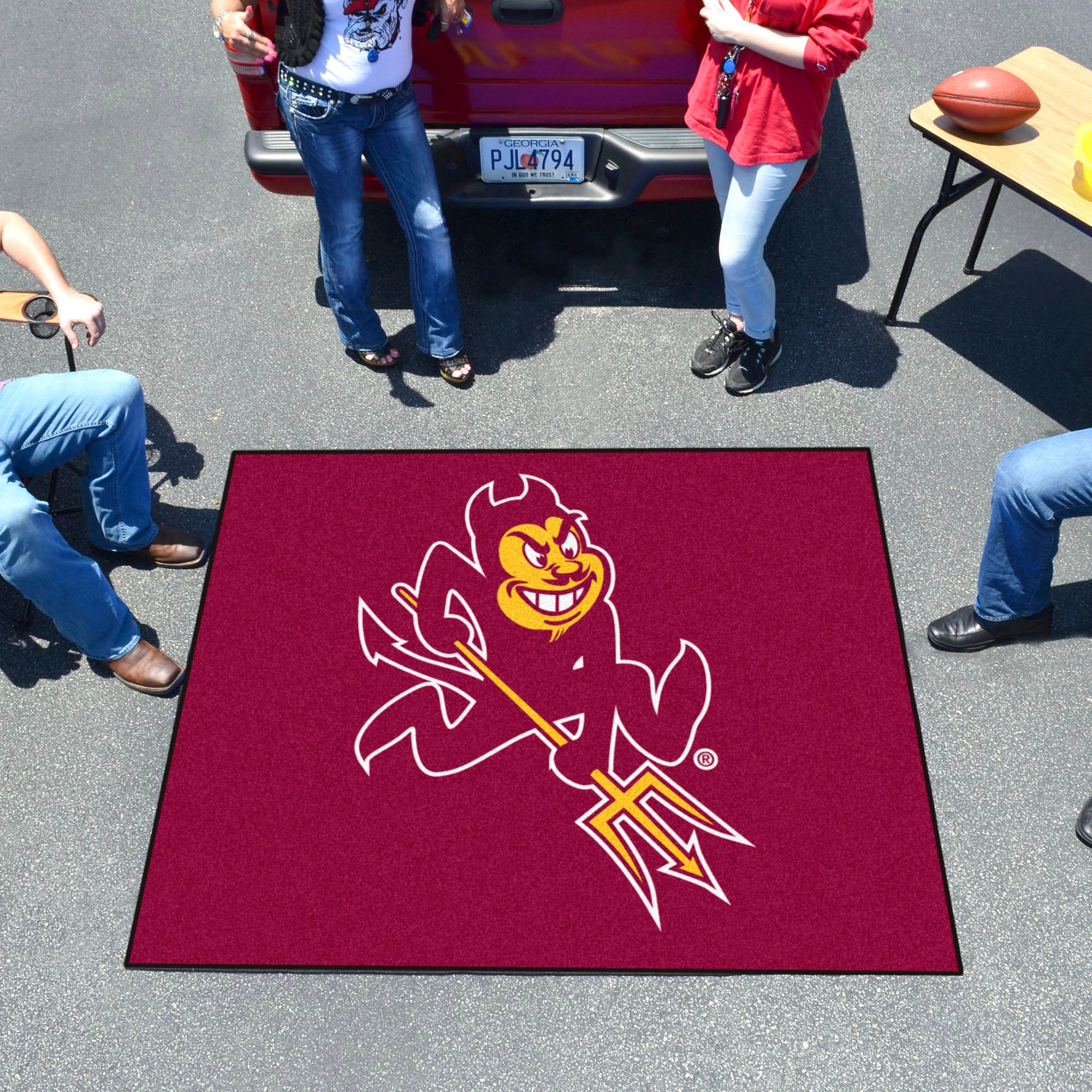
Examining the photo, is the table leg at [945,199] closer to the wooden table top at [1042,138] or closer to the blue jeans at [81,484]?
the wooden table top at [1042,138]

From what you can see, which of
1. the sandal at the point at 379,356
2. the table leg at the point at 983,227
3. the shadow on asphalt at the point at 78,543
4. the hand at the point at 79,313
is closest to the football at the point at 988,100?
the table leg at the point at 983,227

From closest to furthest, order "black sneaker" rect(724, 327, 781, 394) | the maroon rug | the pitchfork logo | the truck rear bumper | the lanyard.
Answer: the maroon rug, the pitchfork logo, the lanyard, the truck rear bumper, "black sneaker" rect(724, 327, 781, 394)

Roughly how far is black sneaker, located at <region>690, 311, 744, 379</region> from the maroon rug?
0.36m

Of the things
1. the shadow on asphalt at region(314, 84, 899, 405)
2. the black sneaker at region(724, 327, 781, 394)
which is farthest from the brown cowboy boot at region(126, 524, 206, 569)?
the black sneaker at region(724, 327, 781, 394)

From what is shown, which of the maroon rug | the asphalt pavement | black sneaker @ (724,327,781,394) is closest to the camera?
the asphalt pavement

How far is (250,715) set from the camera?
2.85 metres

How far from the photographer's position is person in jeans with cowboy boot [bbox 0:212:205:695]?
262cm

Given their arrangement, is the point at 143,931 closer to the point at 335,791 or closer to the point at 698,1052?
the point at 335,791

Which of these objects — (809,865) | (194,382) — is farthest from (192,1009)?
(194,382)

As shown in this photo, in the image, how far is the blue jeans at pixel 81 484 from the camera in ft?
8.54

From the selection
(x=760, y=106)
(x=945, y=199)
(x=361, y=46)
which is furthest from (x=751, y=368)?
(x=361, y=46)

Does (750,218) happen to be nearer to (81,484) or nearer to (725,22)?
(725,22)

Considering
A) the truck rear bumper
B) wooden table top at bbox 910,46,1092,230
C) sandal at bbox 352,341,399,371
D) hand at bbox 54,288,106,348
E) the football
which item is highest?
the football

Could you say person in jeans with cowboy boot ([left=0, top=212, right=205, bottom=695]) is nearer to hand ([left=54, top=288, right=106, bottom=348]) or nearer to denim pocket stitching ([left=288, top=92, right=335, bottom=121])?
hand ([left=54, top=288, right=106, bottom=348])
